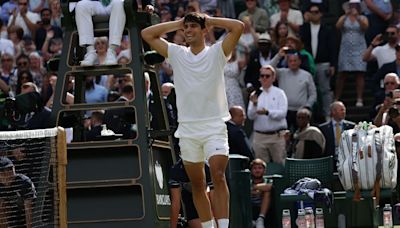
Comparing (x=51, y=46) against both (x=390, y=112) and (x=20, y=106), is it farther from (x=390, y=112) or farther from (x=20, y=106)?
(x=390, y=112)

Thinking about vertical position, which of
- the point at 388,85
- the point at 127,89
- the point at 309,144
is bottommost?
the point at 309,144

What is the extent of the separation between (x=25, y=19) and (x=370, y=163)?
11.0m

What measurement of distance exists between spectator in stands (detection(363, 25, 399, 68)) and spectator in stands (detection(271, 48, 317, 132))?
4.46 ft

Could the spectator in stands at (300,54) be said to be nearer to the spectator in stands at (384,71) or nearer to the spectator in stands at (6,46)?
the spectator in stands at (384,71)

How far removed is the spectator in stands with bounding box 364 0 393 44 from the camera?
73.9ft

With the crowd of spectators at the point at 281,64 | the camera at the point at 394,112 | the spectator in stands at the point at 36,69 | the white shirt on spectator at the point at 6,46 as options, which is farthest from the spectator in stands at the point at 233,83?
the white shirt on spectator at the point at 6,46

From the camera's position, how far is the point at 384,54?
2125cm

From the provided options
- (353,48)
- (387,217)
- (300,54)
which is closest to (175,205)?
(387,217)

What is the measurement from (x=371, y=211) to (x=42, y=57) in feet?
32.0

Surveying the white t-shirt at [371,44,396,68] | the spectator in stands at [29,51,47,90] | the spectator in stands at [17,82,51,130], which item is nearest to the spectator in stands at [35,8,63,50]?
the spectator in stands at [29,51,47,90]

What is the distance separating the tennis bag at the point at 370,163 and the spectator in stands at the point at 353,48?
5988 mm

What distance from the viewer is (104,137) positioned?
1452 centimetres

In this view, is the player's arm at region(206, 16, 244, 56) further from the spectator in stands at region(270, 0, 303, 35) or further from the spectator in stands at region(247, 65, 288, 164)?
the spectator in stands at region(270, 0, 303, 35)

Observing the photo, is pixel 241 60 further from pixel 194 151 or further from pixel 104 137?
pixel 194 151
